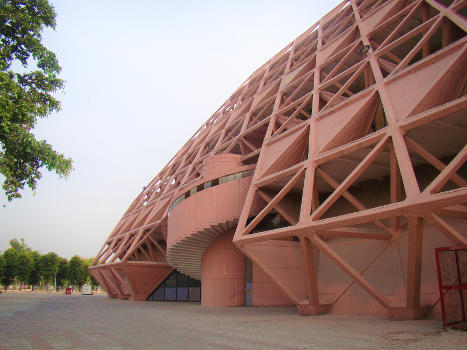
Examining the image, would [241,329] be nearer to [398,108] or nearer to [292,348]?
[292,348]

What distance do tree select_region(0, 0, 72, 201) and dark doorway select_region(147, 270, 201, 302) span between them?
2585 cm

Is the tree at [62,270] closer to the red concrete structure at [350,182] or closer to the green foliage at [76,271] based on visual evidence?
the green foliage at [76,271]

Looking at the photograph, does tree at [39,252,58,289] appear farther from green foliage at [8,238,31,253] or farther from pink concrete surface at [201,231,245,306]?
pink concrete surface at [201,231,245,306]

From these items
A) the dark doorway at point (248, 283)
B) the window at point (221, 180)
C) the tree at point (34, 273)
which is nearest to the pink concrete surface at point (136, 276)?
the dark doorway at point (248, 283)

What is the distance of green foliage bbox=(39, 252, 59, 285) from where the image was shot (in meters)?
88.9

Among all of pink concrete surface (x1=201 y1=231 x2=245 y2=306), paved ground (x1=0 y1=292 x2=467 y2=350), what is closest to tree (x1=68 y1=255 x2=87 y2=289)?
pink concrete surface (x1=201 y1=231 x2=245 y2=306)

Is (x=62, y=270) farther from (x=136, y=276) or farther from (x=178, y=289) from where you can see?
(x=178, y=289)

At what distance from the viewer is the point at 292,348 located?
791 centimetres

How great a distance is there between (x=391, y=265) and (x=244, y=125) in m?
16.5

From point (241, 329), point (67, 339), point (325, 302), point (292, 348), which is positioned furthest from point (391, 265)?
point (67, 339)

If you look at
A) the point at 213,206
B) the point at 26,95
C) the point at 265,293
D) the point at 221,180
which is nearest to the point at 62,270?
the point at 265,293

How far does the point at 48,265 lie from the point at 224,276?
8146cm

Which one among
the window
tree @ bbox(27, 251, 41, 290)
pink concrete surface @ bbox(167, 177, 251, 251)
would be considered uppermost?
the window

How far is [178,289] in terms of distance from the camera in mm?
37938
